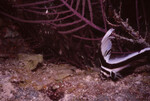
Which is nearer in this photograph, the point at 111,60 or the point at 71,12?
the point at 111,60

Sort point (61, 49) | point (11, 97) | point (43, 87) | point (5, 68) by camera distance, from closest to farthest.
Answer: point (11, 97)
point (43, 87)
point (5, 68)
point (61, 49)

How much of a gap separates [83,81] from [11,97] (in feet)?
3.28

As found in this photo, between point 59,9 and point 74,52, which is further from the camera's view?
point 74,52

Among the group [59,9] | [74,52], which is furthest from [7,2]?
[74,52]

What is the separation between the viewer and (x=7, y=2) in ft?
8.81

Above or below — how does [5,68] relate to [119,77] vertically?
above

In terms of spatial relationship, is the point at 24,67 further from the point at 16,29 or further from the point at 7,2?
the point at 7,2

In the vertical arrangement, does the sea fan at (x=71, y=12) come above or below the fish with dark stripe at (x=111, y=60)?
above

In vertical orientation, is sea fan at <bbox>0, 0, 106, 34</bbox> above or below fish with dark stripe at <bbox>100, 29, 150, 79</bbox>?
above

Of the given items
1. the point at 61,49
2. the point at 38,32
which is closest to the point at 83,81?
the point at 61,49

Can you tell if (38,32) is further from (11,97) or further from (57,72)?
(11,97)

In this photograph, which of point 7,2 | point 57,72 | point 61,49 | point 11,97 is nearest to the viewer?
point 11,97

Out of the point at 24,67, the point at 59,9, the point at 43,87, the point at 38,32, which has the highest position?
the point at 59,9

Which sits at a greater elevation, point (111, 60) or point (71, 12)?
Answer: point (71, 12)
